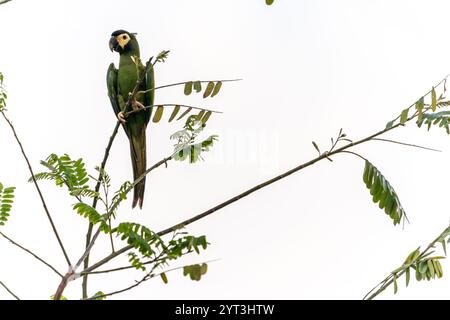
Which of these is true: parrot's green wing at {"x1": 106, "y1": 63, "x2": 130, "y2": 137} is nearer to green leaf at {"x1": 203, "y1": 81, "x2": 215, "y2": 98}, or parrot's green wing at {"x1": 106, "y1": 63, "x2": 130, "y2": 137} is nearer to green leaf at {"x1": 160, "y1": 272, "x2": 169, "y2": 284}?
green leaf at {"x1": 203, "y1": 81, "x2": 215, "y2": 98}

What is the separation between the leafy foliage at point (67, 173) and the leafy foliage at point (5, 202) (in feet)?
0.34

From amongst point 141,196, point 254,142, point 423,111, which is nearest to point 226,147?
point 254,142

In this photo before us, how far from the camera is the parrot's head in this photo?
126 inches

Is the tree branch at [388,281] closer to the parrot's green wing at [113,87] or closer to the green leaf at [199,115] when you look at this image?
the green leaf at [199,115]

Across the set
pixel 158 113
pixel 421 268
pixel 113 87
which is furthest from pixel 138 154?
pixel 421 268

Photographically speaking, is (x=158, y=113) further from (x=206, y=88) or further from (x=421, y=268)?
(x=421, y=268)

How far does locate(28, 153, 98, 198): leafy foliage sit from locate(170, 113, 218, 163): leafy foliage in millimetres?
251

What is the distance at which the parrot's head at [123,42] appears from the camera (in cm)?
321

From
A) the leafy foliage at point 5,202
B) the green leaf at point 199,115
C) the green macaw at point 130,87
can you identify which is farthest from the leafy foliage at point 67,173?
the green macaw at point 130,87

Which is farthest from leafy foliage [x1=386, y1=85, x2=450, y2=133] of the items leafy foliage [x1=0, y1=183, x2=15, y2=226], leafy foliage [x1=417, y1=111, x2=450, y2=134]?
leafy foliage [x1=0, y1=183, x2=15, y2=226]

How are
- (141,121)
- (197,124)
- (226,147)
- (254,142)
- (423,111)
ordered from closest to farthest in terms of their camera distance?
(423,111)
(197,124)
(226,147)
(254,142)
(141,121)
